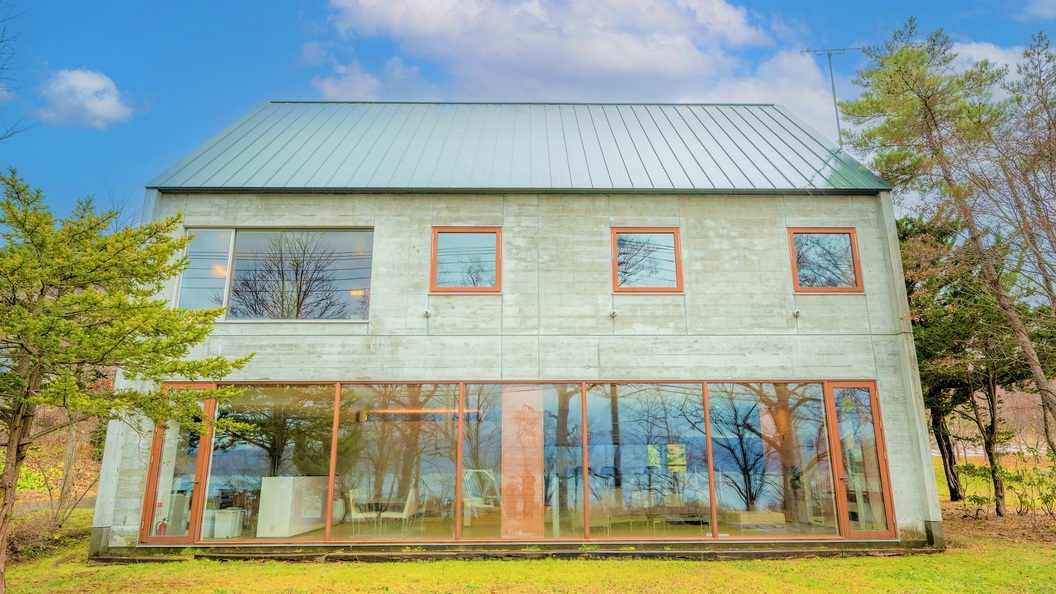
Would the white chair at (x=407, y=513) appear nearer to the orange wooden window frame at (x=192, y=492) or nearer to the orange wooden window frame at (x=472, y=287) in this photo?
the orange wooden window frame at (x=192, y=492)

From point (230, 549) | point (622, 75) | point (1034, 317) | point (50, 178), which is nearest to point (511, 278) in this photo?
point (230, 549)

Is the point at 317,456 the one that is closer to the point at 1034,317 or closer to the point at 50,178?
the point at 1034,317

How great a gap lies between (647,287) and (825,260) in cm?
334

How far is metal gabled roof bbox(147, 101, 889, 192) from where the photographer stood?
11406mm

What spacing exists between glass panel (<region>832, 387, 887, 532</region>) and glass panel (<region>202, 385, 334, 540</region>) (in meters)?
8.62

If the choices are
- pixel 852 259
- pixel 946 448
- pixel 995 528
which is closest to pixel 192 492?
pixel 852 259

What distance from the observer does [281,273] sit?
10.9 meters

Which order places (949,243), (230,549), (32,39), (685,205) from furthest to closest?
(949,243) < (685,205) < (230,549) < (32,39)

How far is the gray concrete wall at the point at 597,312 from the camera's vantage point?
10461 millimetres

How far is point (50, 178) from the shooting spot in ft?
388

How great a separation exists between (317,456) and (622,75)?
37085 mm

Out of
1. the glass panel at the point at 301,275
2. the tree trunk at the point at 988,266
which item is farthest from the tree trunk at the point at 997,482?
the glass panel at the point at 301,275

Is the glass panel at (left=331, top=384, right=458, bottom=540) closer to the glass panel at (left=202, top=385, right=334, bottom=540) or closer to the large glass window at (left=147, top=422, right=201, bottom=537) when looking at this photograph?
the glass panel at (left=202, top=385, right=334, bottom=540)

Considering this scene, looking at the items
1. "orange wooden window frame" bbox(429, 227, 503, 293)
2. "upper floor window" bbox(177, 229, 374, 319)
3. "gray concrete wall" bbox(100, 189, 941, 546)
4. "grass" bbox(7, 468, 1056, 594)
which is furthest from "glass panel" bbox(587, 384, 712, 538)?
"upper floor window" bbox(177, 229, 374, 319)
